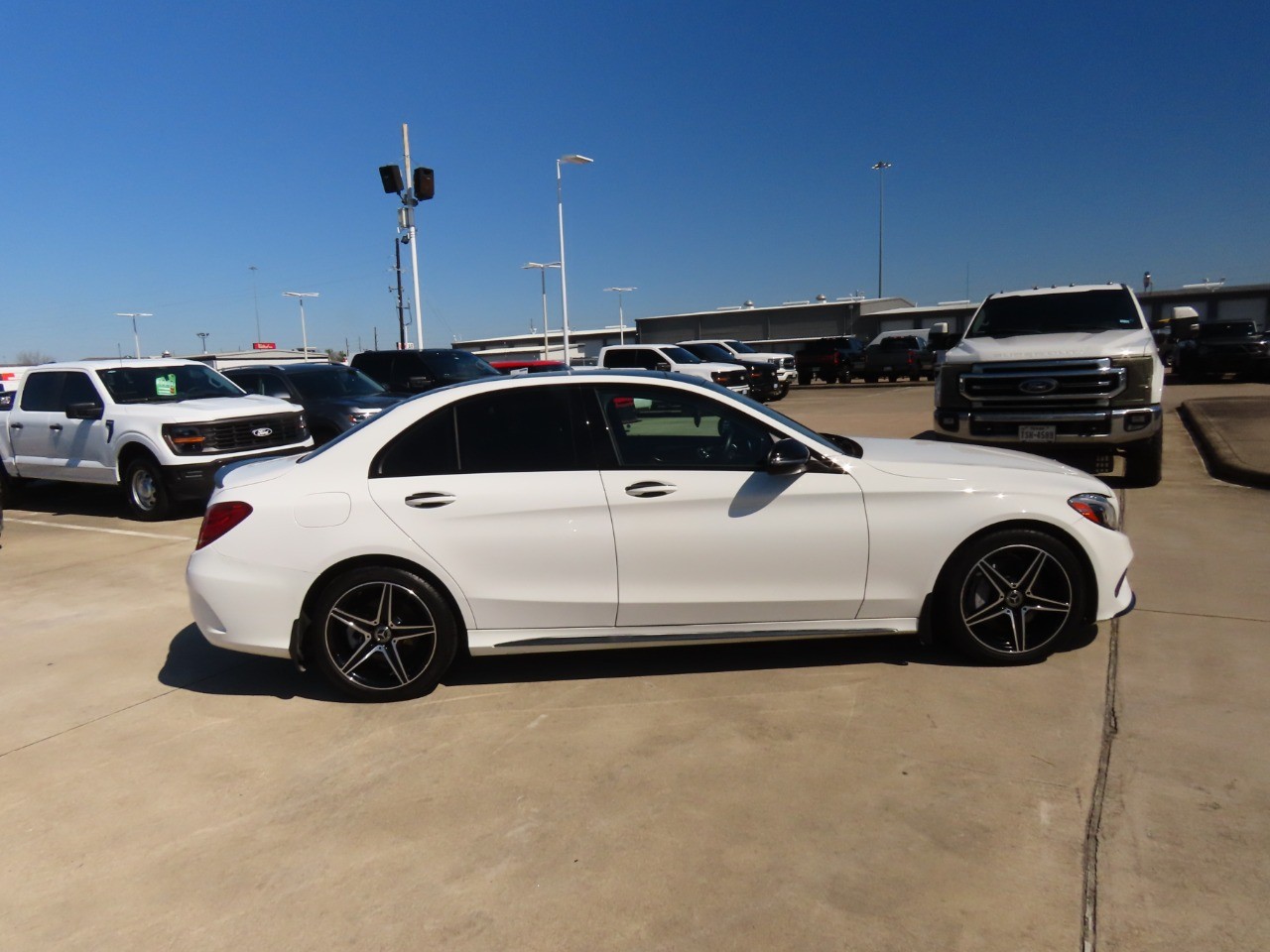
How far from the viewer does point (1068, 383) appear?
8852 mm

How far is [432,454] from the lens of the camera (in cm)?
441

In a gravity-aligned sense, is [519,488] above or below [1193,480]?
above

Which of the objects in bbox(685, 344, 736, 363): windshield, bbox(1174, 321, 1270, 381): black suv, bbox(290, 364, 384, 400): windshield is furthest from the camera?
bbox(685, 344, 736, 363): windshield

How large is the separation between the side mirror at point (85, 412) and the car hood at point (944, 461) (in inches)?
347

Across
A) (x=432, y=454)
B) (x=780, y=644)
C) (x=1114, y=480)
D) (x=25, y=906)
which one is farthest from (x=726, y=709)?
(x=1114, y=480)

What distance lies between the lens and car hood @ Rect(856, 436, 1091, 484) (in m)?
4.39

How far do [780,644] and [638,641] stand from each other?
0.98 m

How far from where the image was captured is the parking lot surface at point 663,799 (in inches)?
106

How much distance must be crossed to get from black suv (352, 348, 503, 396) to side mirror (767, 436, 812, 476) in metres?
10.7

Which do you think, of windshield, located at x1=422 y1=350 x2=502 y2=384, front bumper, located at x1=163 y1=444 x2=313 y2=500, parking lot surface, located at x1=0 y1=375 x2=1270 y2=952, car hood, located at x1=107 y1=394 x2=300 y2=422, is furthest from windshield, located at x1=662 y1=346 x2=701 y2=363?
parking lot surface, located at x1=0 y1=375 x2=1270 y2=952

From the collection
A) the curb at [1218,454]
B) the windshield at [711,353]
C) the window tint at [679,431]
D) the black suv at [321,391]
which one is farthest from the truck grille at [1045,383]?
the windshield at [711,353]

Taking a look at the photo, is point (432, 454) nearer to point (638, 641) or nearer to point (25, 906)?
point (638, 641)

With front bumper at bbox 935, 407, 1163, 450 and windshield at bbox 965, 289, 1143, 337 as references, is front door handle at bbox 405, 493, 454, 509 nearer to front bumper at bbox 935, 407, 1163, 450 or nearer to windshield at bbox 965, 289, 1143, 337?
front bumper at bbox 935, 407, 1163, 450

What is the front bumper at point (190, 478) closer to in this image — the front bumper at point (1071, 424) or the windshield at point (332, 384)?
the windshield at point (332, 384)
